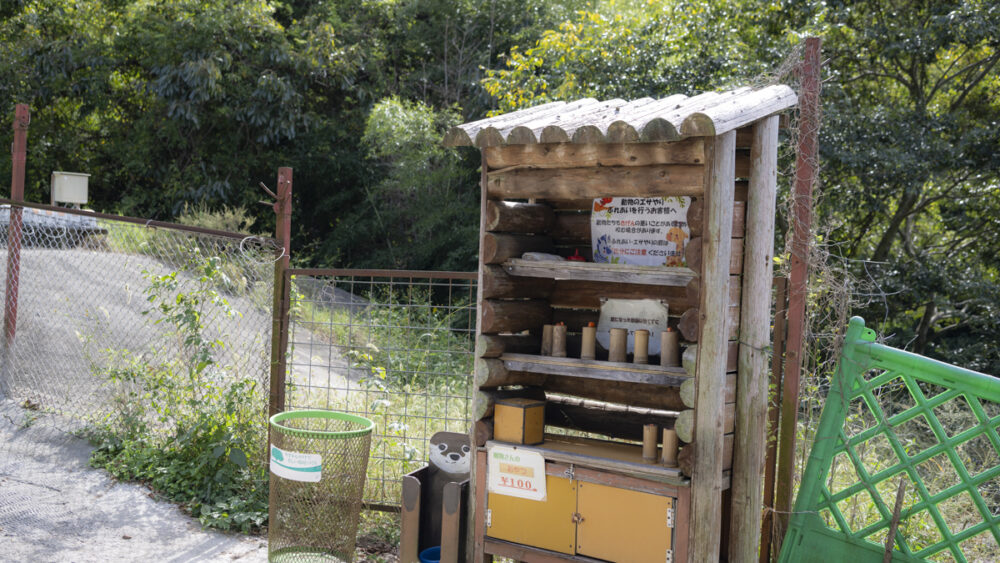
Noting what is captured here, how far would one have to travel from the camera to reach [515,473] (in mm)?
3785

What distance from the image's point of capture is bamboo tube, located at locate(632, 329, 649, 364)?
3684 millimetres

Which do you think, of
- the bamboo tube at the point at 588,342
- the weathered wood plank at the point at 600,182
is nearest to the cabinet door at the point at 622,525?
the bamboo tube at the point at 588,342

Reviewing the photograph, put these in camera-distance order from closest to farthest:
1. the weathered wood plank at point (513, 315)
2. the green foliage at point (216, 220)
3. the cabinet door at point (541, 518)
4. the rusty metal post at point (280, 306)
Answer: the cabinet door at point (541, 518), the weathered wood plank at point (513, 315), the rusty metal post at point (280, 306), the green foliage at point (216, 220)

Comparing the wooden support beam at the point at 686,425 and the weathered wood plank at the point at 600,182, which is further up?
the weathered wood plank at the point at 600,182

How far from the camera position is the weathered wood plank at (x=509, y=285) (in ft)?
12.8

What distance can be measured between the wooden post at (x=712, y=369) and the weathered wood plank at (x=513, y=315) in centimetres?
102

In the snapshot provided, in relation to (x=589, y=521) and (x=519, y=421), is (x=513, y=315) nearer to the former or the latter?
(x=519, y=421)

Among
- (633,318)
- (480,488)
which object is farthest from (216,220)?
(633,318)

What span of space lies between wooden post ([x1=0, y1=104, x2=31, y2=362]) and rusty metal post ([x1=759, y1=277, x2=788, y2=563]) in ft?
17.2

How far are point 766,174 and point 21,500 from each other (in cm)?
443

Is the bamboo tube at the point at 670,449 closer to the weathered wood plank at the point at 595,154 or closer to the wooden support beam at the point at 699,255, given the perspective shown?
the wooden support beam at the point at 699,255

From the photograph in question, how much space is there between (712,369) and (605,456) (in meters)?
0.66

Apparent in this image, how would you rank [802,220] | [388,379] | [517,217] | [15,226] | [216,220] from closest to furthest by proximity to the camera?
[802,220] < [517,217] < [388,379] < [15,226] < [216,220]

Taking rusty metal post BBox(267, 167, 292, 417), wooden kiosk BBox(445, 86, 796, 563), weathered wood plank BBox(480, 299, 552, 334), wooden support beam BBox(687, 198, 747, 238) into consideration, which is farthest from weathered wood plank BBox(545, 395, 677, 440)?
rusty metal post BBox(267, 167, 292, 417)
